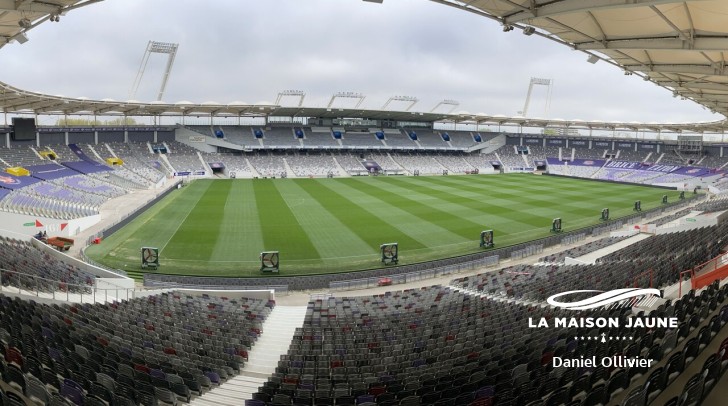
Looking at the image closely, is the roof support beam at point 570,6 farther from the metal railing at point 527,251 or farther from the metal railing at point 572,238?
the metal railing at point 572,238

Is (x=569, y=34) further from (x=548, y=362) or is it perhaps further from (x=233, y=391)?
(x=233, y=391)

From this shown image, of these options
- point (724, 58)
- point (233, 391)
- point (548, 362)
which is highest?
point (724, 58)

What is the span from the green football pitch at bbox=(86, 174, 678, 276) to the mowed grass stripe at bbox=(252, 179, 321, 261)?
0.06m

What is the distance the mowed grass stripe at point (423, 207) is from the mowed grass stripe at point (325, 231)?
24.0 feet

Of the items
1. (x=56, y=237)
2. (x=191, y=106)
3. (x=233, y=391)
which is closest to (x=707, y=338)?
(x=233, y=391)

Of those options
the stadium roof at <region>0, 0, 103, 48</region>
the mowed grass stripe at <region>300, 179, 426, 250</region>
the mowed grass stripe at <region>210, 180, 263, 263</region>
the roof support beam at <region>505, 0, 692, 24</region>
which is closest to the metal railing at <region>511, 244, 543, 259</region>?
the mowed grass stripe at <region>300, 179, 426, 250</region>

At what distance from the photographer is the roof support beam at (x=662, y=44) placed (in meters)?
9.52

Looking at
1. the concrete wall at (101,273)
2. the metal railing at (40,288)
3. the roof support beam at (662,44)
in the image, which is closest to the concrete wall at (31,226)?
the concrete wall at (101,273)

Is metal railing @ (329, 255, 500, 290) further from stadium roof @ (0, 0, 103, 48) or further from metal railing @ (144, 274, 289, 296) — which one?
stadium roof @ (0, 0, 103, 48)

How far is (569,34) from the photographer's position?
11.4m

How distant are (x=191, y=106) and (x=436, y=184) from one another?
38.2 metres

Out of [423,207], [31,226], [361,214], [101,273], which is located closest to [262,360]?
[101,273]

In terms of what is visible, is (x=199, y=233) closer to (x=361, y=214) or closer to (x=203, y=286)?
(x=203, y=286)

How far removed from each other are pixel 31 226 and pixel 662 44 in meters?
32.9
